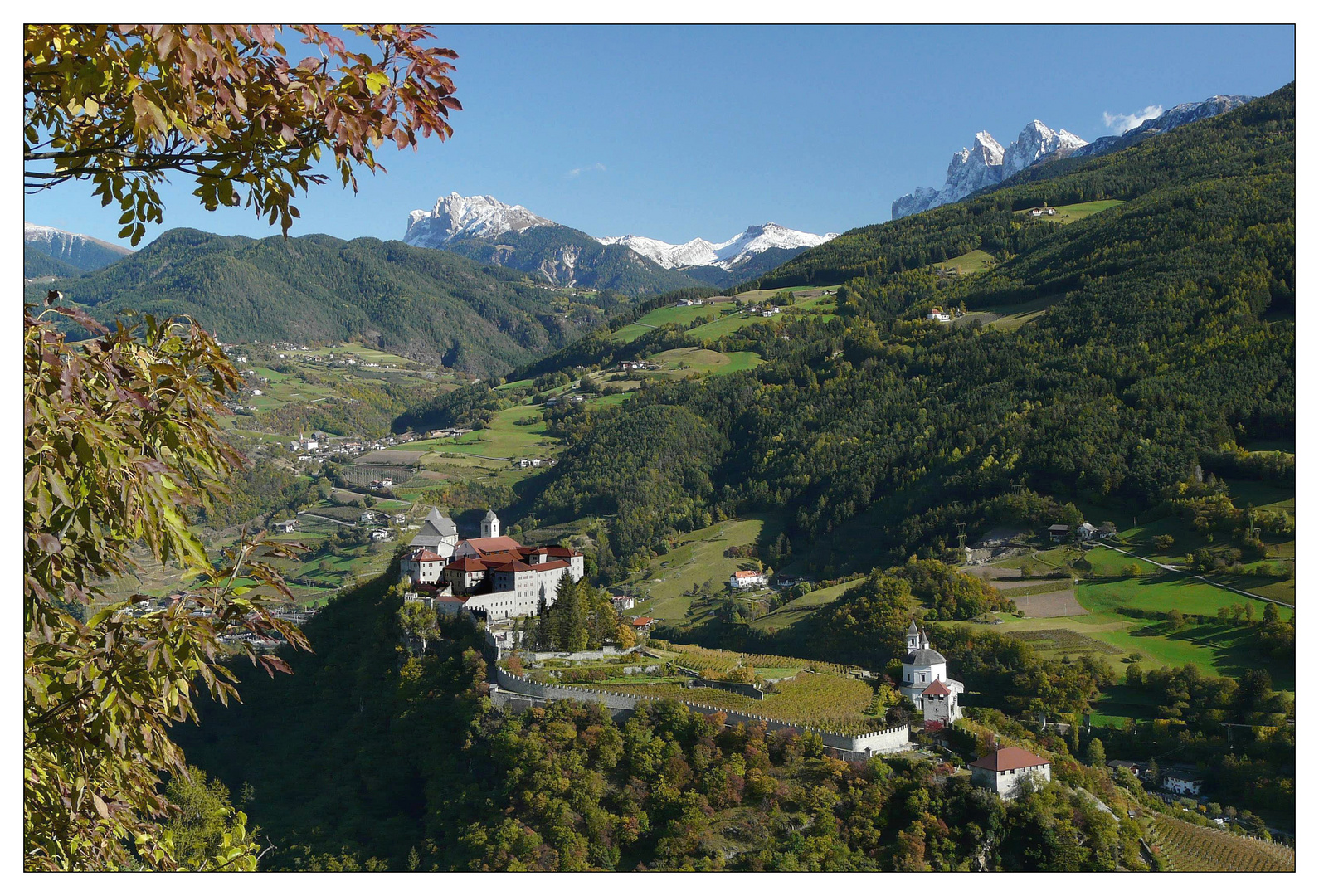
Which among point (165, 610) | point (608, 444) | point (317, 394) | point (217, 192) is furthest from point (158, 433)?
point (317, 394)

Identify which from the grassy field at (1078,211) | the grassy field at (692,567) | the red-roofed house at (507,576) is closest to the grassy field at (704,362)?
the grassy field at (692,567)

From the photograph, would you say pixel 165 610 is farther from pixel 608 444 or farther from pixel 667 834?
pixel 608 444

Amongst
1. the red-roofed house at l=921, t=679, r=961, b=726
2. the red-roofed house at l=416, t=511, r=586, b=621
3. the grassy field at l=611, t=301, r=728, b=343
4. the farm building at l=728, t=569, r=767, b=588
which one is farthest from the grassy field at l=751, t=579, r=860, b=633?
the grassy field at l=611, t=301, r=728, b=343

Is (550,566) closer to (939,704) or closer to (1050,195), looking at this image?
(939,704)

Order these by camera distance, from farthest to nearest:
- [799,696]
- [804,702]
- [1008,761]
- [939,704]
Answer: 1. [799,696]
2. [804,702]
3. [939,704]
4. [1008,761]

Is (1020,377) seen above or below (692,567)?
above

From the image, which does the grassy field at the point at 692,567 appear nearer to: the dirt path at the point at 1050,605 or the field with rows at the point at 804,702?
the dirt path at the point at 1050,605

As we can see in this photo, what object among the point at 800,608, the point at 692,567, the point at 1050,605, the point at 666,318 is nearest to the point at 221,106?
the point at 1050,605
